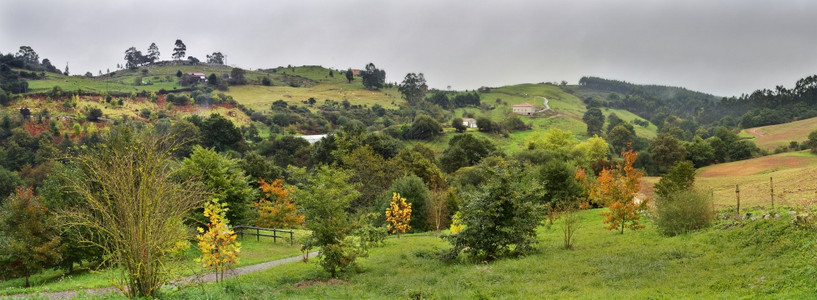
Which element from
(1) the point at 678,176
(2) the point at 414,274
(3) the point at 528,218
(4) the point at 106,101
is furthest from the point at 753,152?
(4) the point at 106,101

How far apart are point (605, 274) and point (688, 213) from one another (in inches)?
302

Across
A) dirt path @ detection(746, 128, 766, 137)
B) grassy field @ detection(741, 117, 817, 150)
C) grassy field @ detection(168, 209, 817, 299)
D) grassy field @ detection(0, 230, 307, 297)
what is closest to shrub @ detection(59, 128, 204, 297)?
grassy field @ detection(0, 230, 307, 297)

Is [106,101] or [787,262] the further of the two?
[106,101]

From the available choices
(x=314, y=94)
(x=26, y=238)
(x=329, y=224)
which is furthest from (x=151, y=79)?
(x=329, y=224)

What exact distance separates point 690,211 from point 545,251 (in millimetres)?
6235

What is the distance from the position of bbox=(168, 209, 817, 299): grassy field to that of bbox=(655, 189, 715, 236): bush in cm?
73

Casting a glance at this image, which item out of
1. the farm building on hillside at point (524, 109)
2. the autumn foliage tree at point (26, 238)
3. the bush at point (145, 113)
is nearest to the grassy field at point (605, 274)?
the autumn foliage tree at point (26, 238)

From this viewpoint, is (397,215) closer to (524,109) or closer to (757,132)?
(757,132)

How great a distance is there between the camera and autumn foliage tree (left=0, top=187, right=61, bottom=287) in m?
17.8

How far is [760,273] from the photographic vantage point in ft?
36.1

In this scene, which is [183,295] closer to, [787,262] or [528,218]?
[528,218]

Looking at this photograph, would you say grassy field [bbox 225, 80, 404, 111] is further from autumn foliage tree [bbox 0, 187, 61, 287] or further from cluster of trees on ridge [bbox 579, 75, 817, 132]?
autumn foliage tree [bbox 0, 187, 61, 287]

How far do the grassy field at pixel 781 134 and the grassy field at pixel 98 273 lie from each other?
84824 mm

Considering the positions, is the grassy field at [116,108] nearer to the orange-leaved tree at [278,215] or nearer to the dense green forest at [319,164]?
the dense green forest at [319,164]
